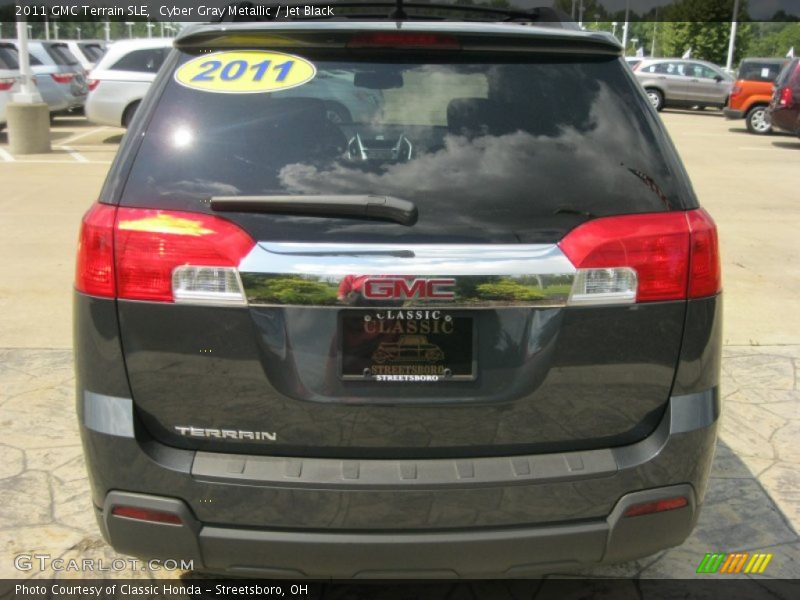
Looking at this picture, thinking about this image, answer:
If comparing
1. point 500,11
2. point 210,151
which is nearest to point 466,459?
point 210,151

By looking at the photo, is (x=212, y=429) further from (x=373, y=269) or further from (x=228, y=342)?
(x=373, y=269)

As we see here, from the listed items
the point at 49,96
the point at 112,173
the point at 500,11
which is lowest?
the point at 49,96

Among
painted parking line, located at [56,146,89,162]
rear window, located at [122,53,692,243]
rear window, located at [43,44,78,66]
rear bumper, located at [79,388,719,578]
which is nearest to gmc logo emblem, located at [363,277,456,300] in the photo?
rear window, located at [122,53,692,243]

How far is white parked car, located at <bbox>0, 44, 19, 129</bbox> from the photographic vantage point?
15508 millimetres

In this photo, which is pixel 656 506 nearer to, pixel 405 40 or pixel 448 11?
pixel 405 40

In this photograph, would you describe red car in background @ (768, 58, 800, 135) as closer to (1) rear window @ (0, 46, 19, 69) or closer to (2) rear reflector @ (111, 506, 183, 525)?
(1) rear window @ (0, 46, 19, 69)

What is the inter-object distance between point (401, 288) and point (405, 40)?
76 centimetres

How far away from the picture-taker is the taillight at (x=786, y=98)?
55.1ft

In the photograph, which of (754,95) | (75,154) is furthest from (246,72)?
(754,95)

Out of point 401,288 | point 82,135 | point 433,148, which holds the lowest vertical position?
point 82,135

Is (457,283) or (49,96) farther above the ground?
(457,283)

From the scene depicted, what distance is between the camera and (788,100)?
16.8 metres

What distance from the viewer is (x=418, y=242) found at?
2186 mm

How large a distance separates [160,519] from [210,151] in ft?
3.31
